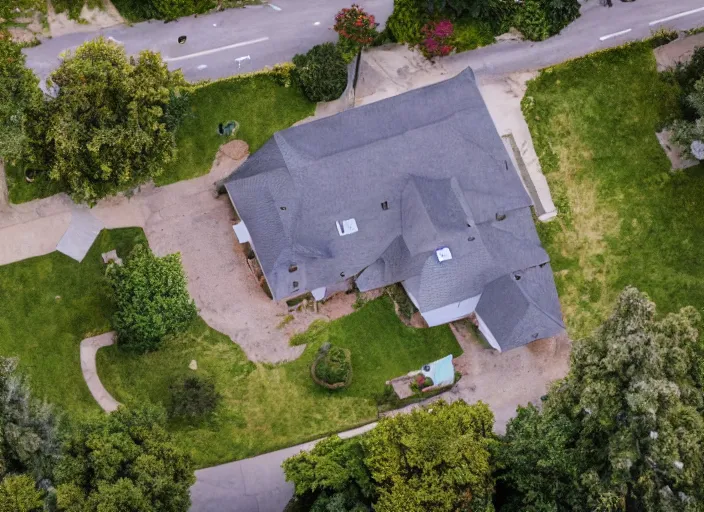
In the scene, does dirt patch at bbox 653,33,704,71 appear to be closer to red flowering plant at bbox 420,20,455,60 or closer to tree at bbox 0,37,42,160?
red flowering plant at bbox 420,20,455,60

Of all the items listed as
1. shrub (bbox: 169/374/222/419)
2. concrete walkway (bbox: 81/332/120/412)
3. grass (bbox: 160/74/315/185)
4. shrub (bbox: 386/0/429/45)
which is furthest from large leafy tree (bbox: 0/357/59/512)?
shrub (bbox: 386/0/429/45)

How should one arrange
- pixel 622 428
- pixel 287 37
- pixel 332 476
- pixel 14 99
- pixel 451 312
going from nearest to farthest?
pixel 622 428, pixel 332 476, pixel 14 99, pixel 451 312, pixel 287 37

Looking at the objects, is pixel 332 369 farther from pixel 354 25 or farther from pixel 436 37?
pixel 436 37

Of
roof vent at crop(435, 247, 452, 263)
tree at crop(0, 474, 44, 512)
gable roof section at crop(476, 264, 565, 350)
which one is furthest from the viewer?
gable roof section at crop(476, 264, 565, 350)

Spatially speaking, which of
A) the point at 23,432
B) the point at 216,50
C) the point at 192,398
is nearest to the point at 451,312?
the point at 192,398

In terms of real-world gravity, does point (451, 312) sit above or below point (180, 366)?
above

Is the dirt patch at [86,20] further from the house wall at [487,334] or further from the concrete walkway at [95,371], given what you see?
the house wall at [487,334]

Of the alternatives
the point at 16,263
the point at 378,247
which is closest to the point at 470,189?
the point at 378,247
